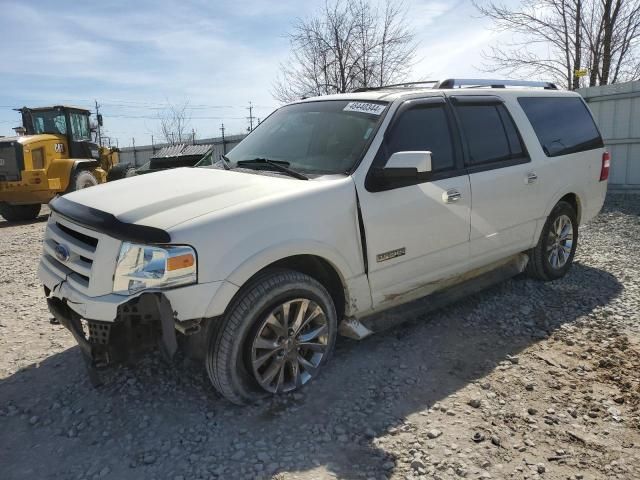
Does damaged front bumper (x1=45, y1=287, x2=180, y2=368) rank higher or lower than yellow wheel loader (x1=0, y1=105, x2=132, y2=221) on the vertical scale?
lower

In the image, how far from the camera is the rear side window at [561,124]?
4.73 metres

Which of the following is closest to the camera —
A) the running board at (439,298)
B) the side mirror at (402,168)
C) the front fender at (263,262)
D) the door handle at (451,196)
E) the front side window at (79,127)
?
the front fender at (263,262)

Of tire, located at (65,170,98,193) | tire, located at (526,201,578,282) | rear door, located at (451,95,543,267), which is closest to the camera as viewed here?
rear door, located at (451,95,543,267)

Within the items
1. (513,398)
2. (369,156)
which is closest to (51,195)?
(369,156)

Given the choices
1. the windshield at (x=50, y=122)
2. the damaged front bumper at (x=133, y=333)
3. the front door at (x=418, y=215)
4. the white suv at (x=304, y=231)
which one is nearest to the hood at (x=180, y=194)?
the white suv at (x=304, y=231)

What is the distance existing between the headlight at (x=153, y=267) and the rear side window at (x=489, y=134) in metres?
2.47

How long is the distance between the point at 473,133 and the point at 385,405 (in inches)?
91.2

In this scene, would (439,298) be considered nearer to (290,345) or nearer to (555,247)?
(290,345)

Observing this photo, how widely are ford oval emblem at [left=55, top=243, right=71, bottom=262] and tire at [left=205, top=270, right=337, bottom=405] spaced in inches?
39.7

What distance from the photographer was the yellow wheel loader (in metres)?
11.3

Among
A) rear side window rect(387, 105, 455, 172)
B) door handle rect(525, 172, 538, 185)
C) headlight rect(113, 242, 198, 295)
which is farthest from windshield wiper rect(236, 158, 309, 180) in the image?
door handle rect(525, 172, 538, 185)

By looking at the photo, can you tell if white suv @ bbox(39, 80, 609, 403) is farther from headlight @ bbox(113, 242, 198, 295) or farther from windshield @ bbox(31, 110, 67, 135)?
windshield @ bbox(31, 110, 67, 135)

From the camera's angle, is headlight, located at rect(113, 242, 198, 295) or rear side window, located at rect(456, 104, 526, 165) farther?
rear side window, located at rect(456, 104, 526, 165)

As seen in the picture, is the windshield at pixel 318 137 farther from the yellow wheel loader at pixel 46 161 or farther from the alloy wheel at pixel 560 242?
the yellow wheel loader at pixel 46 161
